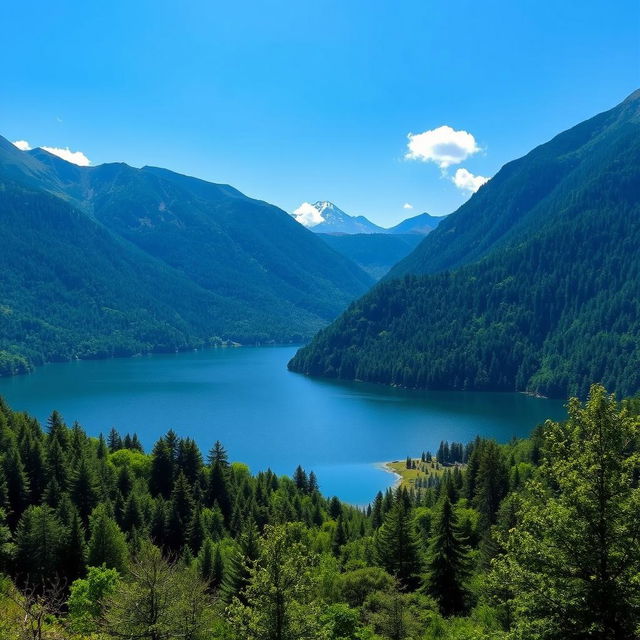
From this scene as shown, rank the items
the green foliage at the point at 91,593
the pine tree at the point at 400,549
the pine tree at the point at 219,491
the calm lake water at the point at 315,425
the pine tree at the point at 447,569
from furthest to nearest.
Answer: the calm lake water at the point at 315,425 < the pine tree at the point at 219,491 < the pine tree at the point at 400,549 < the pine tree at the point at 447,569 < the green foliage at the point at 91,593

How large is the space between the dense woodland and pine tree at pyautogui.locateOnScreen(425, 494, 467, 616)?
0.09 m

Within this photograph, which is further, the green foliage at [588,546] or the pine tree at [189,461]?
the pine tree at [189,461]

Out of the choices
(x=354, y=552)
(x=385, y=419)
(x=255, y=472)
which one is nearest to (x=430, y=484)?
(x=255, y=472)

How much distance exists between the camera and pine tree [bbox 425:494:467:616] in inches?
1633

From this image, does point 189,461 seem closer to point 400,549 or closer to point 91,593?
point 400,549

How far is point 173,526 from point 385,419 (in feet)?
364

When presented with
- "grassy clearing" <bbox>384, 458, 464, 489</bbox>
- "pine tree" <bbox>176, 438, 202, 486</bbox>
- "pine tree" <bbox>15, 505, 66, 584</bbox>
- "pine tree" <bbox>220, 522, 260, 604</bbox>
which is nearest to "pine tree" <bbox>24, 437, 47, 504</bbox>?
"pine tree" <bbox>176, 438, 202, 486</bbox>

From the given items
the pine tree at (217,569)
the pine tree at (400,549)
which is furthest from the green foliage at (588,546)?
the pine tree at (217,569)

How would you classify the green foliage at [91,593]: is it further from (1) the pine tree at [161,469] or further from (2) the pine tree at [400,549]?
(1) the pine tree at [161,469]

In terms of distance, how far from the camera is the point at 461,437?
143750 mm

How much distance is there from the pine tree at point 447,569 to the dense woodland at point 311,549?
0.09m

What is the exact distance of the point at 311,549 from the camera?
4481cm

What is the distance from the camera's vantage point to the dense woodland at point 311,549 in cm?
1627

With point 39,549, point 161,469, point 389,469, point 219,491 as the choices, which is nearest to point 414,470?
point 389,469
